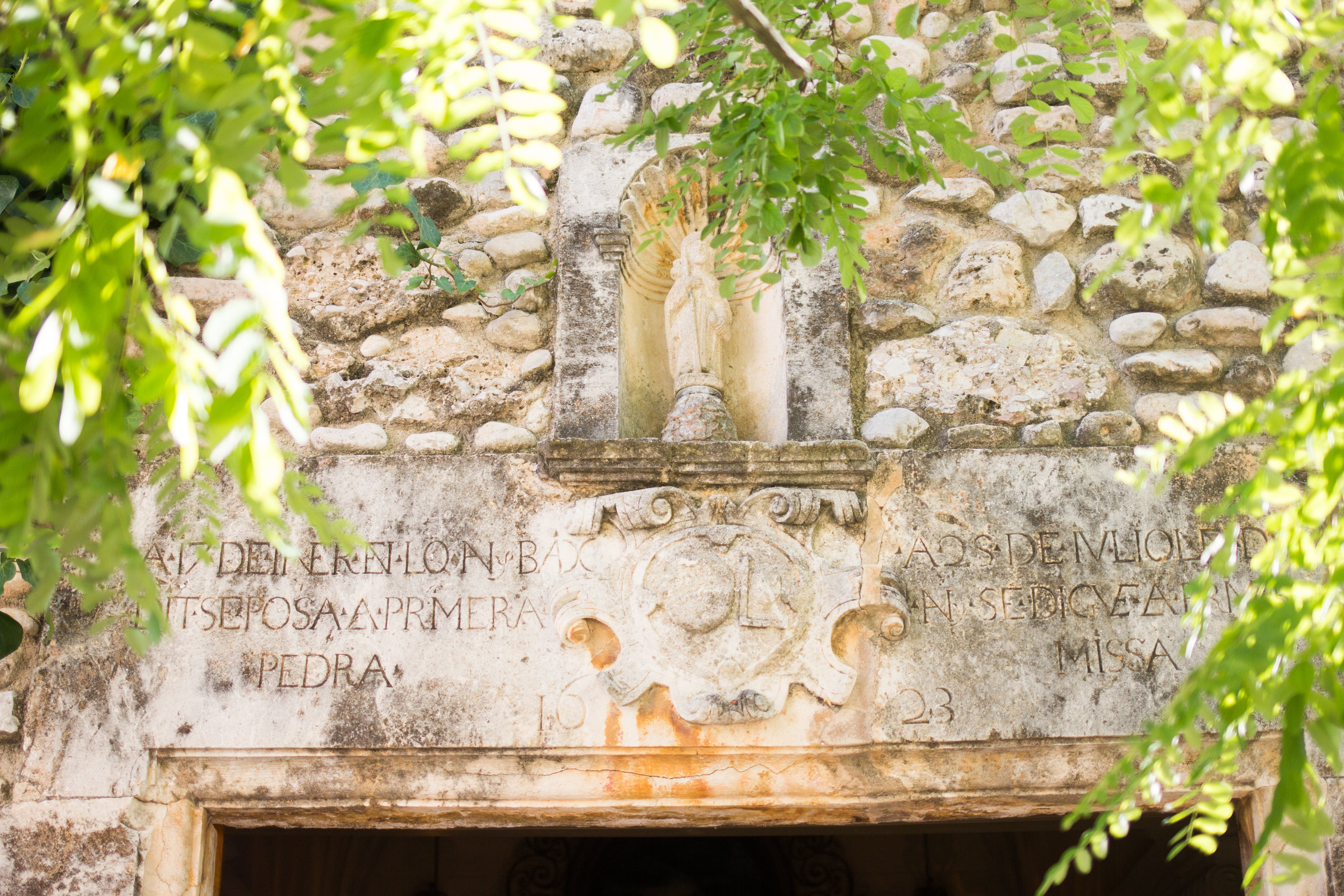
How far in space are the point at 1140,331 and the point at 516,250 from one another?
159 cm

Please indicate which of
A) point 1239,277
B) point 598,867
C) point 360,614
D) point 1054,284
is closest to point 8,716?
point 360,614

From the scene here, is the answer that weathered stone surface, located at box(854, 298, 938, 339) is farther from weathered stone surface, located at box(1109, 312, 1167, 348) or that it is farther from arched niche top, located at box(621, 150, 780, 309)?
weathered stone surface, located at box(1109, 312, 1167, 348)

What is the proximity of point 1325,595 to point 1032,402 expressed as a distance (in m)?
1.50

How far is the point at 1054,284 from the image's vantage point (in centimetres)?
276

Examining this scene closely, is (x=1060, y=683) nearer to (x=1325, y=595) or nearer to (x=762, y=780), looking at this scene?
(x=762, y=780)

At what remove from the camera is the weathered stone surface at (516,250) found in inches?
112

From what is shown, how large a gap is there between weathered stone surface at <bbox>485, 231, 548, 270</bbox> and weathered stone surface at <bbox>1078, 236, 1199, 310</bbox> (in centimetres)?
140

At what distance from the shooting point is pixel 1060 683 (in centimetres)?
235

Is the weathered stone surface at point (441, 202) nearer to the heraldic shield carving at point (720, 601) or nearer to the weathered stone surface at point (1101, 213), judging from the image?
the heraldic shield carving at point (720, 601)

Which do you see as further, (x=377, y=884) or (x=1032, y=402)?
(x=377, y=884)

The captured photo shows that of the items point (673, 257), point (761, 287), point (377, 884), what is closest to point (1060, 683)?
point (761, 287)

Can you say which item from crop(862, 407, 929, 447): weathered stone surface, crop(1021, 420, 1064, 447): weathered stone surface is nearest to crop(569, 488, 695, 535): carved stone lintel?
crop(862, 407, 929, 447): weathered stone surface

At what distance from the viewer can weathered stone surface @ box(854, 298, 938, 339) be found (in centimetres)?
273

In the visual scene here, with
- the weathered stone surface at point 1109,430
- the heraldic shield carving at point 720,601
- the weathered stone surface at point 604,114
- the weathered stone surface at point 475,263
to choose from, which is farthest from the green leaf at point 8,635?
the weathered stone surface at point 1109,430
